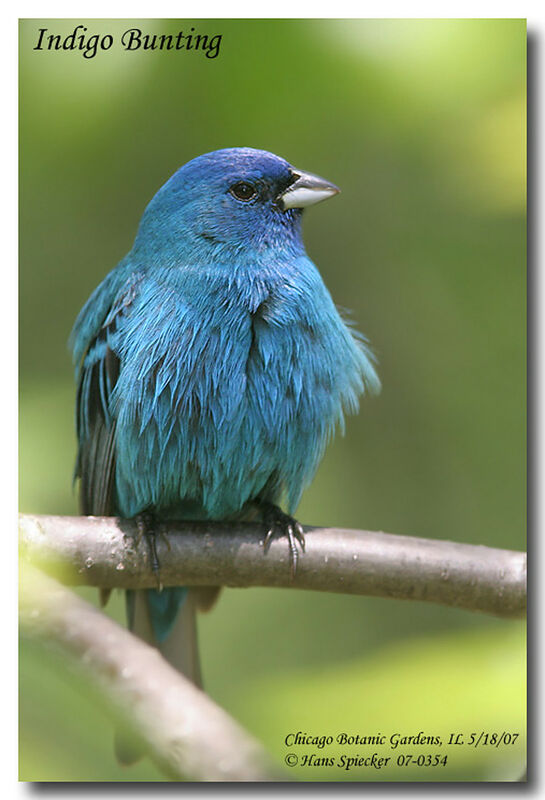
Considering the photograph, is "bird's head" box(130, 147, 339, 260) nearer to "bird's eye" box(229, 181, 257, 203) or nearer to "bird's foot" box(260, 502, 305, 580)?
"bird's eye" box(229, 181, 257, 203)

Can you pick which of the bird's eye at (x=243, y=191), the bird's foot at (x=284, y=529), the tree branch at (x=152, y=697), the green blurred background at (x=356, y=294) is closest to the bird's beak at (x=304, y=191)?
the bird's eye at (x=243, y=191)

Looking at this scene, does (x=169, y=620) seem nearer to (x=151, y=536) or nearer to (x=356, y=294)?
(x=151, y=536)

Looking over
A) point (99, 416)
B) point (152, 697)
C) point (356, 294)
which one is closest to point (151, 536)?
point (99, 416)

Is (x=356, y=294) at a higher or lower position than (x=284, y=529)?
higher

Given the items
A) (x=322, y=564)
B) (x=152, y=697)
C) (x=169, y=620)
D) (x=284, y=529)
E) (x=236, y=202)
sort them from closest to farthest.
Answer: (x=152, y=697) → (x=322, y=564) → (x=284, y=529) → (x=236, y=202) → (x=169, y=620)

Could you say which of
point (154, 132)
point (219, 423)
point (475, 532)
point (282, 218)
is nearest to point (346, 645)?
Result: point (475, 532)
